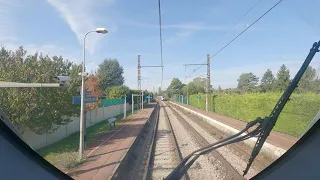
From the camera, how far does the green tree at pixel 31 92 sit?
223cm

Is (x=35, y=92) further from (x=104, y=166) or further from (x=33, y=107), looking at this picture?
(x=104, y=166)

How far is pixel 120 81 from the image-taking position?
3.02 metres

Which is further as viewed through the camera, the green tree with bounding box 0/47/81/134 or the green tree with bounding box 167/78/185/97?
the green tree with bounding box 167/78/185/97

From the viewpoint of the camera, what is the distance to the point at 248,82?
2.59 m

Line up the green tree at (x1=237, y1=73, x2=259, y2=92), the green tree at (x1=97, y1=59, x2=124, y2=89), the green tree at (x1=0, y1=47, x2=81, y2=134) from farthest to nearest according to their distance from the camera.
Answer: the green tree at (x1=97, y1=59, x2=124, y2=89) → the green tree at (x1=237, y1=73, x2=259, y2=92) → the green tree at (x1=0, y1=47, x2=81, y2=134)

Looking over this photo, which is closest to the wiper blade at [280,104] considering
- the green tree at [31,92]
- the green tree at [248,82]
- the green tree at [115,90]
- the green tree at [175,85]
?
the green tree at [248,82]

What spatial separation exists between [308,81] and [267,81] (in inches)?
21.7

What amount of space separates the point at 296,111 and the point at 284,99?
0.21m

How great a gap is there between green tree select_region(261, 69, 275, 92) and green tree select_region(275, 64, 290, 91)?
0.28 ft

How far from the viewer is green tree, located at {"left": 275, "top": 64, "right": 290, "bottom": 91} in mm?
1798

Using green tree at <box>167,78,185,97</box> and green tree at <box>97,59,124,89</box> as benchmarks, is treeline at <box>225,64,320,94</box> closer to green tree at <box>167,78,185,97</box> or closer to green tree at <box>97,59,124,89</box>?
green tree at <box>97,59,124,89</box>

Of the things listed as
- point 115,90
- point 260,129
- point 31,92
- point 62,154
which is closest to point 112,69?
point 31,92

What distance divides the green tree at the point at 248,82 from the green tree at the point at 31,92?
162cm

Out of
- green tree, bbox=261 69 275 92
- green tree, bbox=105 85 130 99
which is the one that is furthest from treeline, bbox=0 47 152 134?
green tree, bbox=261 69 275 92
